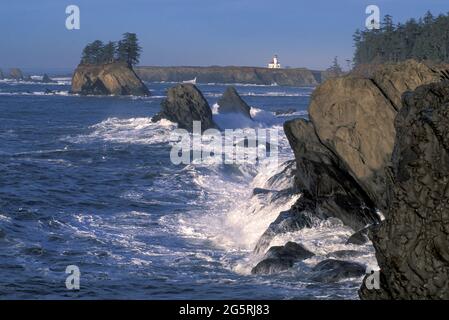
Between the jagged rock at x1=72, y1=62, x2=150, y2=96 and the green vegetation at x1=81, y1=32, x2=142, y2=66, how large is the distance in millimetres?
9121

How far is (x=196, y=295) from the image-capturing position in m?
20.3

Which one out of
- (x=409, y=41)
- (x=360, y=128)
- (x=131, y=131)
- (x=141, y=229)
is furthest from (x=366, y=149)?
(x=409, y=41)

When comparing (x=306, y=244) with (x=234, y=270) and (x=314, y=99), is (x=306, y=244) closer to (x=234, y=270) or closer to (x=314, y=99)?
(x=234, y=270)

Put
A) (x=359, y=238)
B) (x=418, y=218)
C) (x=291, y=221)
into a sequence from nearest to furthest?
(x=418, y=218) < (x=359, y=238) < (x=291, y=221)

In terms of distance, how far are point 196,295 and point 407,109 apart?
744cm

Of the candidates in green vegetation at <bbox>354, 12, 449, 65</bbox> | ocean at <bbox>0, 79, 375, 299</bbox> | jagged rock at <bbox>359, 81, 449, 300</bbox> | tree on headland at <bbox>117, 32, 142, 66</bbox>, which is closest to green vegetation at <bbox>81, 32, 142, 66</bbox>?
tree on headland at <bbox>117, 32, 142, 66</bbox>

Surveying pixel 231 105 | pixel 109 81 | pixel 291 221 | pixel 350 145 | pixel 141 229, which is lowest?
pixel 141 229

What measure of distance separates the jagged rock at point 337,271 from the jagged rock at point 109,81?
129194mm

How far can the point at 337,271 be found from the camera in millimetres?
21312

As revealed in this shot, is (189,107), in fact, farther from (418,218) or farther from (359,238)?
(418,218)

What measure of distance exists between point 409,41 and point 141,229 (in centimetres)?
10689

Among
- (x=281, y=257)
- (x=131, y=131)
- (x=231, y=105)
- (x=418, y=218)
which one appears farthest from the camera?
(x=231, y=105)

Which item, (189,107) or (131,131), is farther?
(131,131)
